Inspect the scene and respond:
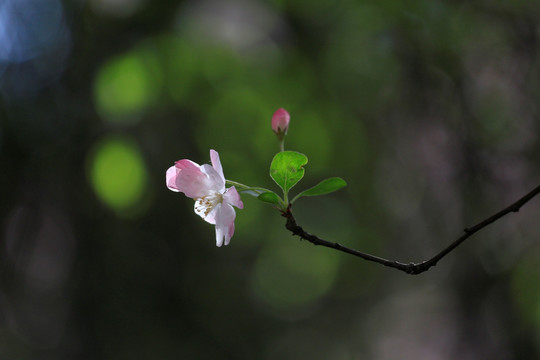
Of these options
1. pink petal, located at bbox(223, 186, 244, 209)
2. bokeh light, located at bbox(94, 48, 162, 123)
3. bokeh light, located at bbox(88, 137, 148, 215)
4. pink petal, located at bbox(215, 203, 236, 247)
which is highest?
bokeh light, located at bbox(94, 48, 162, 123)

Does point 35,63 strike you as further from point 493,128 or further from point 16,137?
point 493,128

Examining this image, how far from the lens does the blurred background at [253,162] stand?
2121 mm

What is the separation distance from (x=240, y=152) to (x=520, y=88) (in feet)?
4.45

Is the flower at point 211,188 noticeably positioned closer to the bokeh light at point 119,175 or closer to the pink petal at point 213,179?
the pink petal at point 213,179

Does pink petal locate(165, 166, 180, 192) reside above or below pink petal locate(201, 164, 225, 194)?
below

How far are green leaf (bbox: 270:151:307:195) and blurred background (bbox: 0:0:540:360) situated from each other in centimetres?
130

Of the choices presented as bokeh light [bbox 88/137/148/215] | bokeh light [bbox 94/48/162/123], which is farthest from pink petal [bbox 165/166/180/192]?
bokeh light [bbox 94/48/162/123]

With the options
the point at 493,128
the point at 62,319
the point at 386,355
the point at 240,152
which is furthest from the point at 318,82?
the point at 386,355

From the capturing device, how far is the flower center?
2.45 ft

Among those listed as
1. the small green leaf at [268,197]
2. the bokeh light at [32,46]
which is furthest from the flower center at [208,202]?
the bokeh light at [32,46]

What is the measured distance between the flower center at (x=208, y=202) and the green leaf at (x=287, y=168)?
0.30ft

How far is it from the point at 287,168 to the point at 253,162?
6.23 feet

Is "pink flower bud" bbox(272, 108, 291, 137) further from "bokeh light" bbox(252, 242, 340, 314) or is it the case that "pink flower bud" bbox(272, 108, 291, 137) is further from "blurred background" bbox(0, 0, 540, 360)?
"bokeh light" bbox(252, 242, 340, 314)

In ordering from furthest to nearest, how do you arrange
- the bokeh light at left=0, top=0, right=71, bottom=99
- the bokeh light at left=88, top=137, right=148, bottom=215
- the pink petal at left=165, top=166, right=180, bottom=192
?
the bokeh light at left=0, top=0, right=71, bottom=99, the bokeh light at left=88, top=137, right=148, bottom=215, the pink petal at left=165, top=166, right=180, bottom=192
